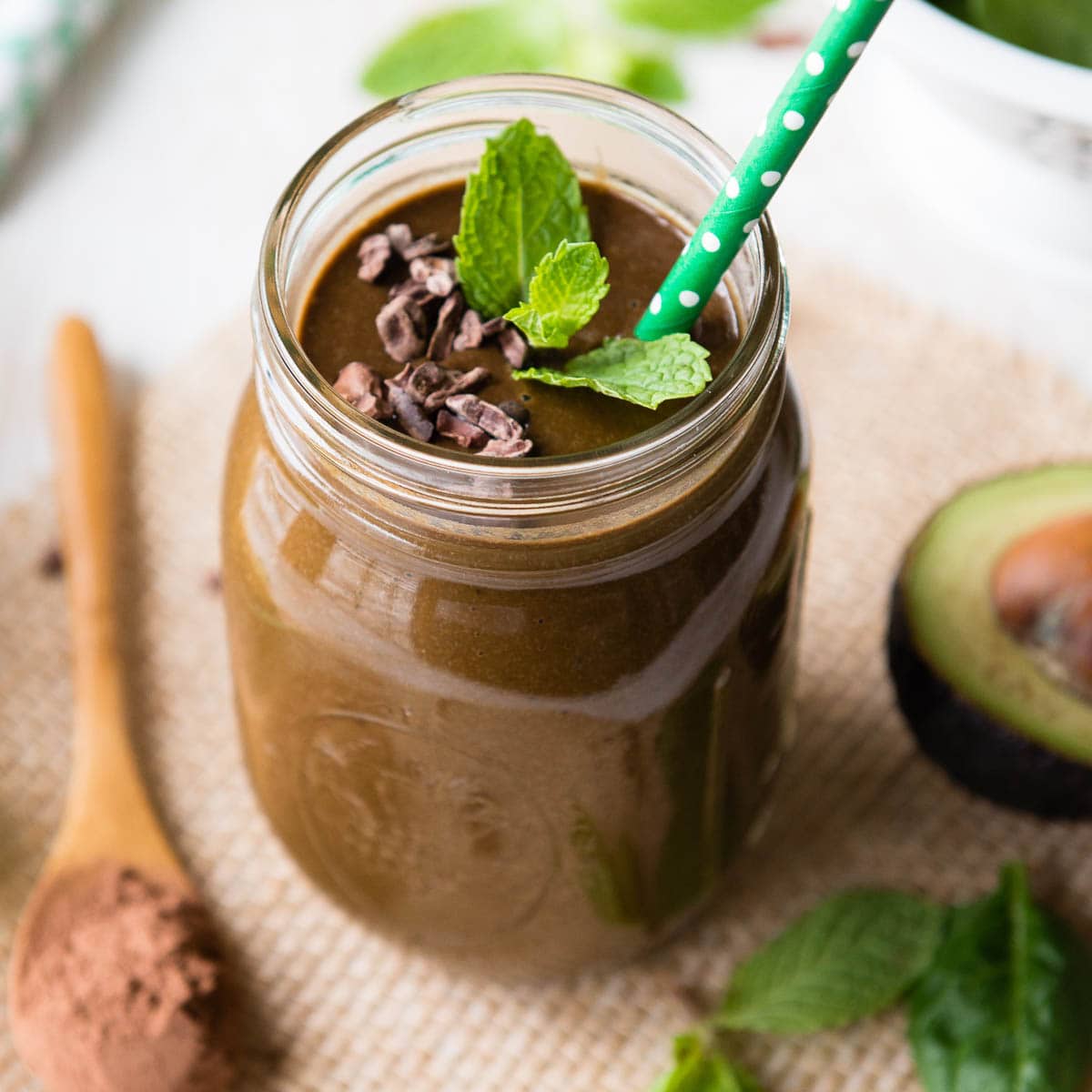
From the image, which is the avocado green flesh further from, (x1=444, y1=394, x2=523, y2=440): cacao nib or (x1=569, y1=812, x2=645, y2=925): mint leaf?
(x1=444, y1=394, x2=523, y2=440): cacao nib

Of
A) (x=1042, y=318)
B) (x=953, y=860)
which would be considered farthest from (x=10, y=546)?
(x=1042, y=318)

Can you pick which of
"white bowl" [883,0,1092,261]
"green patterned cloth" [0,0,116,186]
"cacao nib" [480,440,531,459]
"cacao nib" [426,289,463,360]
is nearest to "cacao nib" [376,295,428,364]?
"cacao nib" [426,289,463,360]

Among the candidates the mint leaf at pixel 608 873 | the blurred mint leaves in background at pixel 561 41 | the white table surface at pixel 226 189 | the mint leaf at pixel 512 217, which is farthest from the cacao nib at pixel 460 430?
the blurred mint leaves in background at pixel 561 41

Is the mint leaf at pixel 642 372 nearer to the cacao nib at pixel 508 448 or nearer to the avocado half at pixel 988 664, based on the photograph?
the cacao nib at pixel 508 448

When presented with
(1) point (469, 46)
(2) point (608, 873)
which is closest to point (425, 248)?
(2) point (608, 873)

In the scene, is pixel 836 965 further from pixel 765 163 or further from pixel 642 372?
pixel 765 163

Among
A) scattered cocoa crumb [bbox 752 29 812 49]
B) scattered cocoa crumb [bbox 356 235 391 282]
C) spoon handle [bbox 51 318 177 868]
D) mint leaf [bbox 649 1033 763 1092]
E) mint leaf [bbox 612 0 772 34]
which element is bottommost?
mint leaf [bbox 649 1033 763 1092]

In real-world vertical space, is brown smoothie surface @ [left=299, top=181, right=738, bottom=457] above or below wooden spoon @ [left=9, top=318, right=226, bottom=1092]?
above
